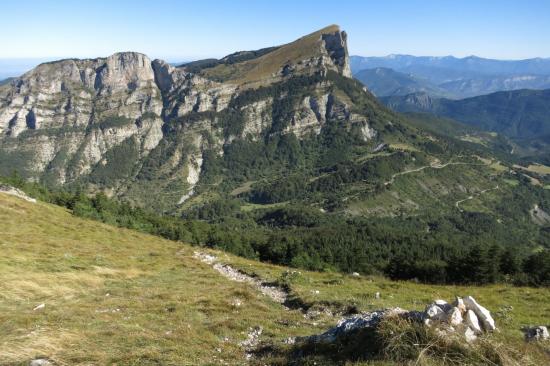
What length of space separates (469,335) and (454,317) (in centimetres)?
85

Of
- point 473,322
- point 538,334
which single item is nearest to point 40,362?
point 473,322

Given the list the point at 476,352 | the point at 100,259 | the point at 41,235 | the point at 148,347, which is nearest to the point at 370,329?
the point at 476,352

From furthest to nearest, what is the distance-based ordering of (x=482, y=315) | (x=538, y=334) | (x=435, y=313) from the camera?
(x=538, y=334), (x=482, y=315), (x=435, y=313)

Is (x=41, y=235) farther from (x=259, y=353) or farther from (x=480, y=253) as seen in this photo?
(x=480, y=253)

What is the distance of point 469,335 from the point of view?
14.1 metres

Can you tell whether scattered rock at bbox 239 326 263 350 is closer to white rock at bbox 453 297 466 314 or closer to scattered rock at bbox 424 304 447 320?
scattered rock at bbox 424 304 447 320

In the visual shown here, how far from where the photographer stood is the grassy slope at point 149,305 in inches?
A: 726

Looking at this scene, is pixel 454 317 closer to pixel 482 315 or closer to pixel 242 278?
pixel 482 315

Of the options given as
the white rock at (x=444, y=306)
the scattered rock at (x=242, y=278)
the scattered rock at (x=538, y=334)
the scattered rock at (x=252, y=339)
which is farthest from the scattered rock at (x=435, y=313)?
the scattered rock at (x=242, y=278)

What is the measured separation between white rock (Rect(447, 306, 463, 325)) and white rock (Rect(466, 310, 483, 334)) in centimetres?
43

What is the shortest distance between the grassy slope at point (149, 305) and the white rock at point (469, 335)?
39.3 inches

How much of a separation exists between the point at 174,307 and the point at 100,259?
29229 mm

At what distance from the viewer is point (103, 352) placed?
17.9 meters

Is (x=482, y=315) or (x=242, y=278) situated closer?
(x=482, y=315)
